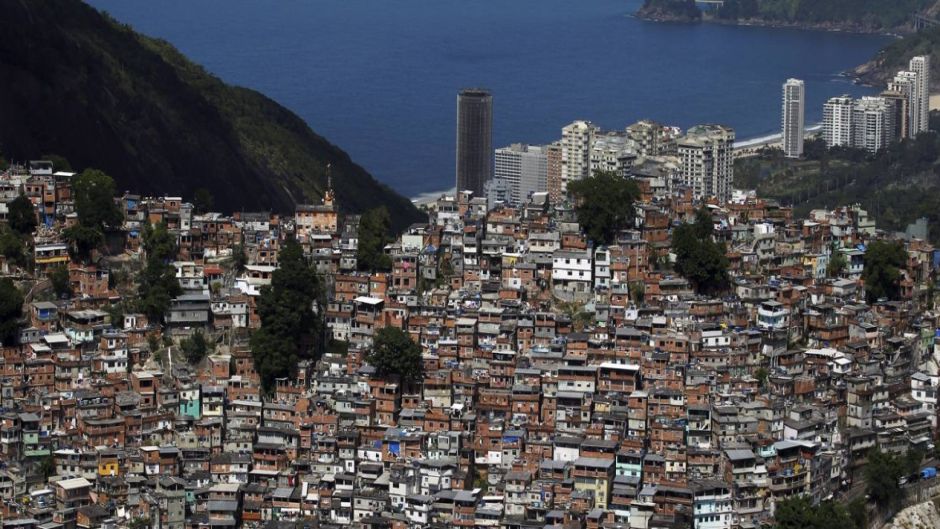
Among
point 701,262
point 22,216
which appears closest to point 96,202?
point 22,216

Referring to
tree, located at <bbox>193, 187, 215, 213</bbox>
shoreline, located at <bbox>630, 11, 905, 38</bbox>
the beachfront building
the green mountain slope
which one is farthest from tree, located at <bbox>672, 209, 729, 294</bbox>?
shoreline, located at <bbox>630, 11, 905, 38</bbox>

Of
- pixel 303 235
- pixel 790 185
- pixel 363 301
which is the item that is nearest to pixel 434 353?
pixel 363 301

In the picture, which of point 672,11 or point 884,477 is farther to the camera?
point 672,11

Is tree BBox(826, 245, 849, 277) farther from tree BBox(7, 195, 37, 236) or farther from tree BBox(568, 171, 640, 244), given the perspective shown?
tree BBox(7, 195, 37, 236)

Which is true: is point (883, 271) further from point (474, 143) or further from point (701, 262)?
point (474, 143)

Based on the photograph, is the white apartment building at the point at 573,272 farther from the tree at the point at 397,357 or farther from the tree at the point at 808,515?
the tree at the point at 808,515

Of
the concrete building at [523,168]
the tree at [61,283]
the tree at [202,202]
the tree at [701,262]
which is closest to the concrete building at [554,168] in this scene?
the concrete building at [523,168]
